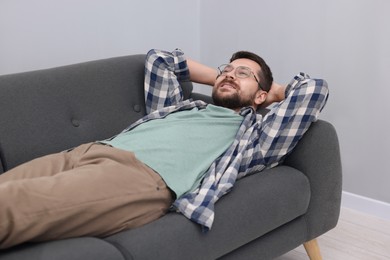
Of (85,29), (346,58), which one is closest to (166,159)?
(85,29)

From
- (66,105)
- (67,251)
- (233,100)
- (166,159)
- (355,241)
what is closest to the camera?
(67,251)

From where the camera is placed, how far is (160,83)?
2307 mm

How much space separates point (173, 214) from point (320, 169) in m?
0.61

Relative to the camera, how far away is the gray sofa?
1.73m

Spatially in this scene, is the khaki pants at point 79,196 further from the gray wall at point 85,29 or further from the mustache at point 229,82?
the gray wall at point 85,29

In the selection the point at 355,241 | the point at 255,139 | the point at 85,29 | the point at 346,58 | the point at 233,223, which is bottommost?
the point at 355,241

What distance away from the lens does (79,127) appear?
84.4 inches

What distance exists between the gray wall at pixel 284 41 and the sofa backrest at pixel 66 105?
1.12 feet

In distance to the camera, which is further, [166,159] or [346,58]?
[346,58]

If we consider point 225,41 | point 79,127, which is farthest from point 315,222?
point 225,41

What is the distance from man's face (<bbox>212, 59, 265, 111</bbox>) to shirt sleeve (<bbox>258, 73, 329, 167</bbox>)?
0.22m

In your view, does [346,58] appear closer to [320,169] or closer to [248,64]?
[248,64]

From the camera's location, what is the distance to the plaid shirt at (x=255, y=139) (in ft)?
5.87

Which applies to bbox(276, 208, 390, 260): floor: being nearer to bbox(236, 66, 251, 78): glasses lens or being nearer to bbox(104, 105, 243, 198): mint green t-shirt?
bbox(104, 105, 243, 198): mint green t-shirt
